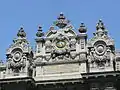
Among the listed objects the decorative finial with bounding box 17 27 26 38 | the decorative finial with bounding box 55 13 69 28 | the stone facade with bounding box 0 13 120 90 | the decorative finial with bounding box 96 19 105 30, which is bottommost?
the stone facade with bounding box 0 13 120 90

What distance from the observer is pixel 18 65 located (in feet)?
123

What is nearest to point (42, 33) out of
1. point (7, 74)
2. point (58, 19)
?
point (58, 19)

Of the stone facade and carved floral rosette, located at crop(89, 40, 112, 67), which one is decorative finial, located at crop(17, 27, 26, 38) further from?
carved floral rosette, located at crop(89, 40, 112, 67)

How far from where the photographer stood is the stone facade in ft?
116

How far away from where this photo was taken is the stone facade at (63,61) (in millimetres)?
35344

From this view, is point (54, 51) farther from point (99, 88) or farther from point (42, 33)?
point (99, 88)

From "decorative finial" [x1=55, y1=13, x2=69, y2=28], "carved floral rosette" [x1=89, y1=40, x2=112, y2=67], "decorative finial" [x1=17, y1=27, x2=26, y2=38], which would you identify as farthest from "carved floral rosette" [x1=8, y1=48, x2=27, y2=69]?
"carved floral rosette" [x1=89, y1=40, x2=112, y2=67]

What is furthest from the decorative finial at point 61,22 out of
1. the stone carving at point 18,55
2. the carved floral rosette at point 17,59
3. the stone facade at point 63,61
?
the carved floral rosette at point 17,59

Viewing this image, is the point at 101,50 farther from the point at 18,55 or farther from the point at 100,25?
the point at 18,55

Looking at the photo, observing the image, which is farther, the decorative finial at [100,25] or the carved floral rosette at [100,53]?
the decorative finial at [100,25]

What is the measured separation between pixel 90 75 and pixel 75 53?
3.18 metres

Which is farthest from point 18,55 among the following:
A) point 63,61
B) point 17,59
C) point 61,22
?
point 61,22

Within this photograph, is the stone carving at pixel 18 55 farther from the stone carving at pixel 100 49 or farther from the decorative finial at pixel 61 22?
the stone carving at pixel 100 49

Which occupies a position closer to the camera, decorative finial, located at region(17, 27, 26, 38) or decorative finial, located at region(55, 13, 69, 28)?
decorative finial, located at region(55, 13, 69, 28)
